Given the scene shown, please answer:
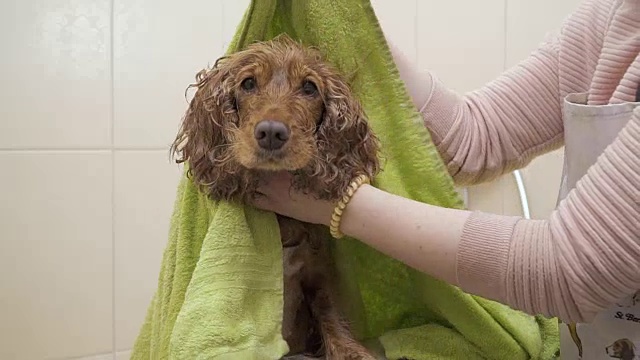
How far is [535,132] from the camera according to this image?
1184 mm

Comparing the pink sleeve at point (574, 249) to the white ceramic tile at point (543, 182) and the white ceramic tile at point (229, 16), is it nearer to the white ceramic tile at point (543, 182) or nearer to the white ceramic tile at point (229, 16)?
the white ceramic tile at point (229, 16)

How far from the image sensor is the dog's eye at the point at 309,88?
972 mm

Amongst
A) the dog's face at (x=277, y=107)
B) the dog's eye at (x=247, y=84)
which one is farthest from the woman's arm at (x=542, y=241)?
the dog's eye at (x=247, y=84)

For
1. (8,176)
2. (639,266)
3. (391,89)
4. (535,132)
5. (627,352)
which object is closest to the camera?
(639,266)

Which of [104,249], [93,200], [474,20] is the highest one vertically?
[474,20]

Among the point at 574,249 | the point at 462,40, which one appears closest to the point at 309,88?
the point at 574,249

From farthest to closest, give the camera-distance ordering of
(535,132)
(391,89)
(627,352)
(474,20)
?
(474,20)
(535,132)
(391,89)
(627,352)

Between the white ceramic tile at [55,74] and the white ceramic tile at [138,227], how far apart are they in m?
0.10

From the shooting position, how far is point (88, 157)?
151 cm

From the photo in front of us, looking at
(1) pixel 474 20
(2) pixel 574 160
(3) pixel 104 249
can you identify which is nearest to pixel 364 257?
(2) pixel 574 160

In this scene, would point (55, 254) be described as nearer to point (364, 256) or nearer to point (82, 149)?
point (82, 149)

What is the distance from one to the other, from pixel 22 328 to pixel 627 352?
4.01ft

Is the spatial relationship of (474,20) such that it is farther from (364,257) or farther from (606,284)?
(606,284)

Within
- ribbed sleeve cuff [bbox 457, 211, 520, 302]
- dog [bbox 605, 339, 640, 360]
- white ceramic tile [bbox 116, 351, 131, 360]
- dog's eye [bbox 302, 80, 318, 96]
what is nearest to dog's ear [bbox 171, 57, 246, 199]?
dog's eye [bbox 302, 80, 318, 96]
